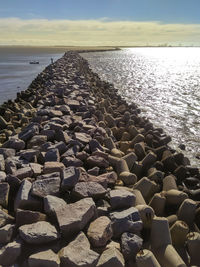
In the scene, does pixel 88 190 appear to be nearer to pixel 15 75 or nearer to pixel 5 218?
pixel 5 218

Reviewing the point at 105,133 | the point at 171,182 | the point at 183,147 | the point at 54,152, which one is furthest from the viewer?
the point at 183,147

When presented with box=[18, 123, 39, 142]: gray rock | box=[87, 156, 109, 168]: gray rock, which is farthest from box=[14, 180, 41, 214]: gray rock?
box=[18, 123, 39, 142]: gray rock

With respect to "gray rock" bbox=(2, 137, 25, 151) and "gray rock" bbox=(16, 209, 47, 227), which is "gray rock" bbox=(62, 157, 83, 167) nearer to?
"gray rock" bbox=(2, 137, 25, 151)

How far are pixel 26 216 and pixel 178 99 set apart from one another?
1124cm

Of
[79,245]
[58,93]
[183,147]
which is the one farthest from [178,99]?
[79,245]

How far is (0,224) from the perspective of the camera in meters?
2.59

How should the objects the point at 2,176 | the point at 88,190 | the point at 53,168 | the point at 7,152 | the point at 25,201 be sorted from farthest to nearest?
the point at 7,152, the point at 53,168, the point at 2,176, the point at 88,190, the point at 25,201

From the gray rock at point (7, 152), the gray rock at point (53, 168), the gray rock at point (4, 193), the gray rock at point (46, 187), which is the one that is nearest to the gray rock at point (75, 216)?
the gray rock at point (46, 187)

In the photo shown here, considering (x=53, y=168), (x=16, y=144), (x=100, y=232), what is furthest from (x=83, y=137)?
(x=100, y=232)

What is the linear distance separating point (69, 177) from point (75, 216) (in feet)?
2.19

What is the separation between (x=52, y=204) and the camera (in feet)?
9.14

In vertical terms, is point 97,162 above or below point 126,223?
above

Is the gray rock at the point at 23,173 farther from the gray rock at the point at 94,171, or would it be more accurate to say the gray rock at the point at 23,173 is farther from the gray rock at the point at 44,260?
the gray rock at the point at 44,260

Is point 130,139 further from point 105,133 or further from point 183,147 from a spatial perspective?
point 183,147
